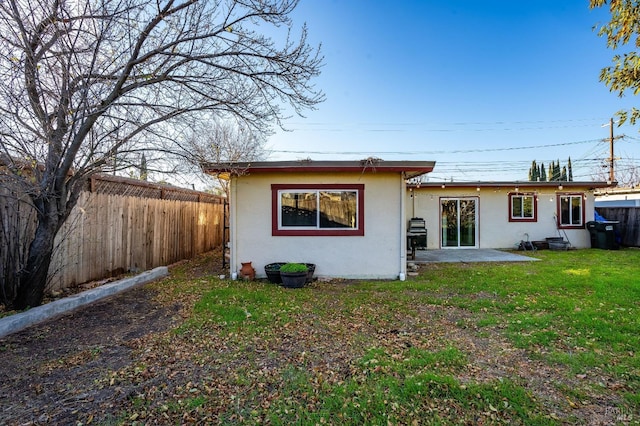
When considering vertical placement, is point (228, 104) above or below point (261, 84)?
below

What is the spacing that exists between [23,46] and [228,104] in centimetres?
243

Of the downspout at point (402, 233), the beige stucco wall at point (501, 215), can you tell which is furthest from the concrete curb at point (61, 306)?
the beige stucco wall at point (501, 215)

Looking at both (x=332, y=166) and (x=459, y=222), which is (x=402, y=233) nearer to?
(x=332, y=166)

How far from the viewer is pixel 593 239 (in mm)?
12312

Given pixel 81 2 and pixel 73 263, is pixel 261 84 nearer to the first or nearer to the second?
pixel 81 2

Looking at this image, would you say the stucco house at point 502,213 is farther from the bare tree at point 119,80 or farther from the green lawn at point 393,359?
the bare tree at point 119,80

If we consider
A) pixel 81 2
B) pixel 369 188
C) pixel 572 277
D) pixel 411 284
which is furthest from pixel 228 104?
pixel 572 277

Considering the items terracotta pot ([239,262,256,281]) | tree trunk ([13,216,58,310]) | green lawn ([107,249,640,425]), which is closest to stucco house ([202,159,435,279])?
terracotta pot ([239,262,256,281])

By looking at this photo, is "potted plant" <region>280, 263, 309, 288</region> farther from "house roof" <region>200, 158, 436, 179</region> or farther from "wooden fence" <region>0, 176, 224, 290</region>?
"wooden fence" <region>0, 176, 224, 290</region>

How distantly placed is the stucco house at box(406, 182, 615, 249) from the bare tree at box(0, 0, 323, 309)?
8.88 m

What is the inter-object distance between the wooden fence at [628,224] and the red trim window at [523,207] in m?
3.91

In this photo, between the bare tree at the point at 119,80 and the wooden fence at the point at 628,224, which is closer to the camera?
the bare tree at the point at 119,80

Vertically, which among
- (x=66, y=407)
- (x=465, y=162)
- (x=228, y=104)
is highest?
(x=465, y=162)

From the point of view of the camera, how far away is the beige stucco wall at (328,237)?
7.14 metres
